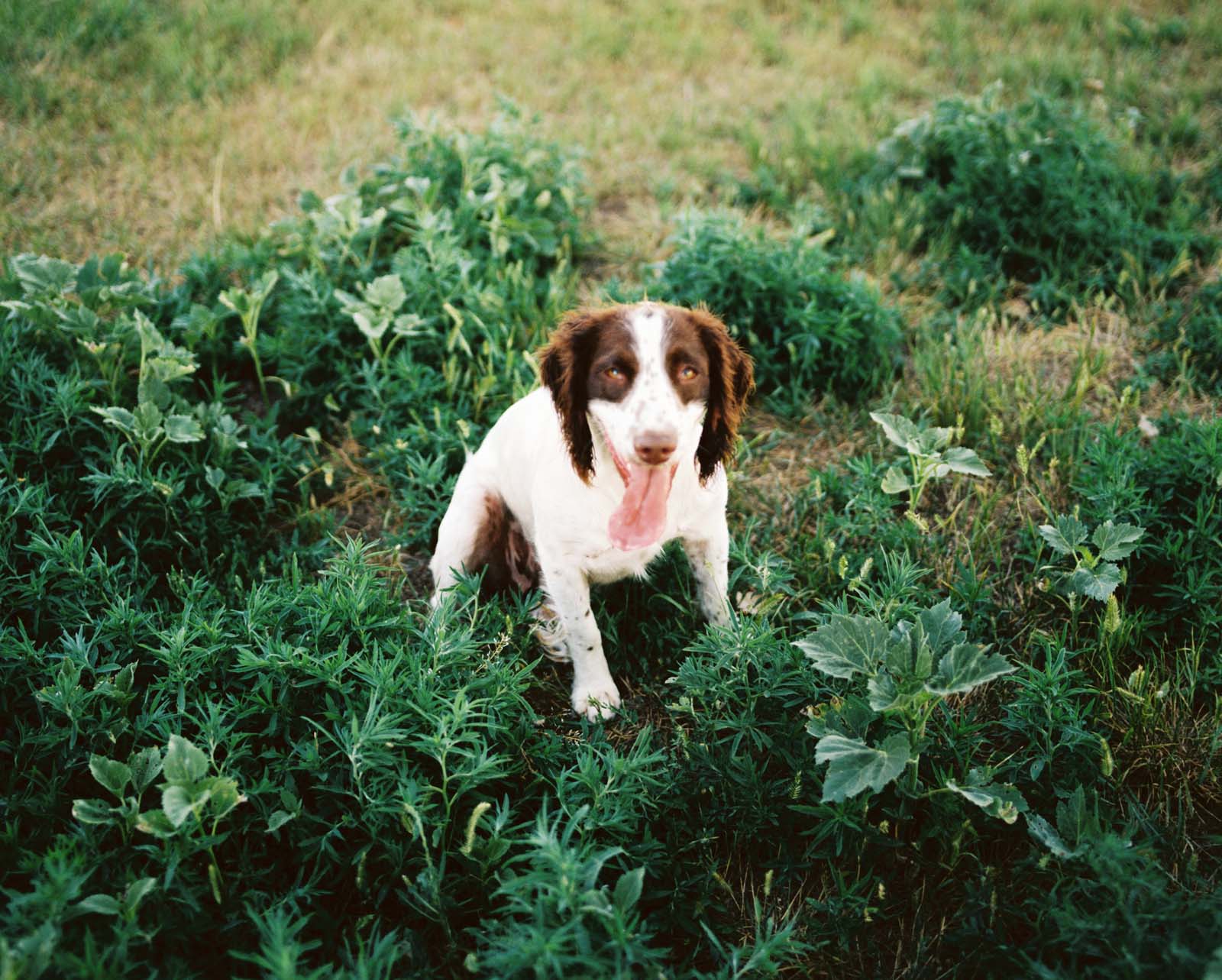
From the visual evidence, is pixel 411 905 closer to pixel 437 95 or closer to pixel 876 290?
pixel 876 290

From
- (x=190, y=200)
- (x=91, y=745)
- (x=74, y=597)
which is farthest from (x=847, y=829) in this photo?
(x=190, y=200)

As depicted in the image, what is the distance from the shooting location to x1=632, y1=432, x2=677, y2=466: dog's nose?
2.13 m

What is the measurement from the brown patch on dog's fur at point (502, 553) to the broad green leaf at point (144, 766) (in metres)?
1.10

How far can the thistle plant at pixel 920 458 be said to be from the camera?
9.50 ft

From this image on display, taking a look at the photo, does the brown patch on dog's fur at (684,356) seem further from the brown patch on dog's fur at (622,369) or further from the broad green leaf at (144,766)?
the broad green leaf at (144,766)

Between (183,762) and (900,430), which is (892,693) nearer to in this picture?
(900,430)

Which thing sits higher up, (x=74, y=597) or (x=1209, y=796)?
(x=74, y=597)

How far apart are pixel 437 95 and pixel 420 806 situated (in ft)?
16.9

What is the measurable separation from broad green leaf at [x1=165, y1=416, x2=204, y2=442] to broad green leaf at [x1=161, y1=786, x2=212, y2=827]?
4.88 ft

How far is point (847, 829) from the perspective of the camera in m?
2.10

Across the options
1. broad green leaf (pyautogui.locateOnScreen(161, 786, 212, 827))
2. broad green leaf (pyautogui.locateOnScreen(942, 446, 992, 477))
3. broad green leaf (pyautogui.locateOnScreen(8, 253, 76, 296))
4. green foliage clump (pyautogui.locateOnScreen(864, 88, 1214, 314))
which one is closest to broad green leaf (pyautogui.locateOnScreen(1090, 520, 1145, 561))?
broad green leaf (pyautogui.locateOnScreen(942, 446, 992, 477))

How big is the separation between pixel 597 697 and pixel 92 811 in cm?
130

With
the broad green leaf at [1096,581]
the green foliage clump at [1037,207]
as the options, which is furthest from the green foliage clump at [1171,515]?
the green foliage clump at [1037,207]

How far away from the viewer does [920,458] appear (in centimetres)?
294
